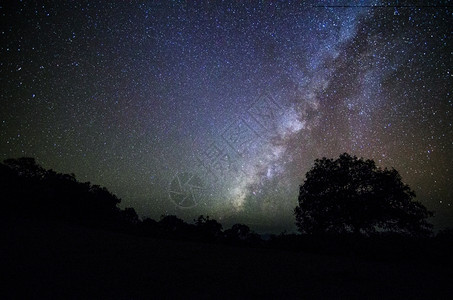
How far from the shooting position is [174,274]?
762cm

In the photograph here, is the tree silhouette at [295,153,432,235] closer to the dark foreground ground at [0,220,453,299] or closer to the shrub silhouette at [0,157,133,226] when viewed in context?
the dark foreground ground at [0,220,453,299]

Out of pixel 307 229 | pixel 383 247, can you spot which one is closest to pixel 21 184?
pixel 307 229

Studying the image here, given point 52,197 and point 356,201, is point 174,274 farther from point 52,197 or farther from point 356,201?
point 52,197

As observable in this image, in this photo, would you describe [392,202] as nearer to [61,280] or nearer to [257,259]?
[257,259]

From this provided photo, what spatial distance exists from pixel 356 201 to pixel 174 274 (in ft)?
44.4

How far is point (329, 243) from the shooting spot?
15.8 m

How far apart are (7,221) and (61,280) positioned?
1248cm

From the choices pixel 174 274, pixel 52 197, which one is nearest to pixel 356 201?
pixel 174 274

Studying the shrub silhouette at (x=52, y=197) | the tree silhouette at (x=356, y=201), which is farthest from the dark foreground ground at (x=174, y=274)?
the shrub silhouette at (x=52, y=197)

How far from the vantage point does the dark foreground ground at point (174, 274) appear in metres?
5.91

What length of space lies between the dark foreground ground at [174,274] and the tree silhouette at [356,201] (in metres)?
3.78

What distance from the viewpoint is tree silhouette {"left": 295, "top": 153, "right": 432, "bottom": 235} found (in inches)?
608

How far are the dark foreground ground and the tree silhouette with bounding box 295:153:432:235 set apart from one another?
3.78m

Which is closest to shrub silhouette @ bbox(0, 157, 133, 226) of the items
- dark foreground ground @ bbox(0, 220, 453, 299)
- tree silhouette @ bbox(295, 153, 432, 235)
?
dark foreground ground @ bbox(0, 220, 453, 299)
